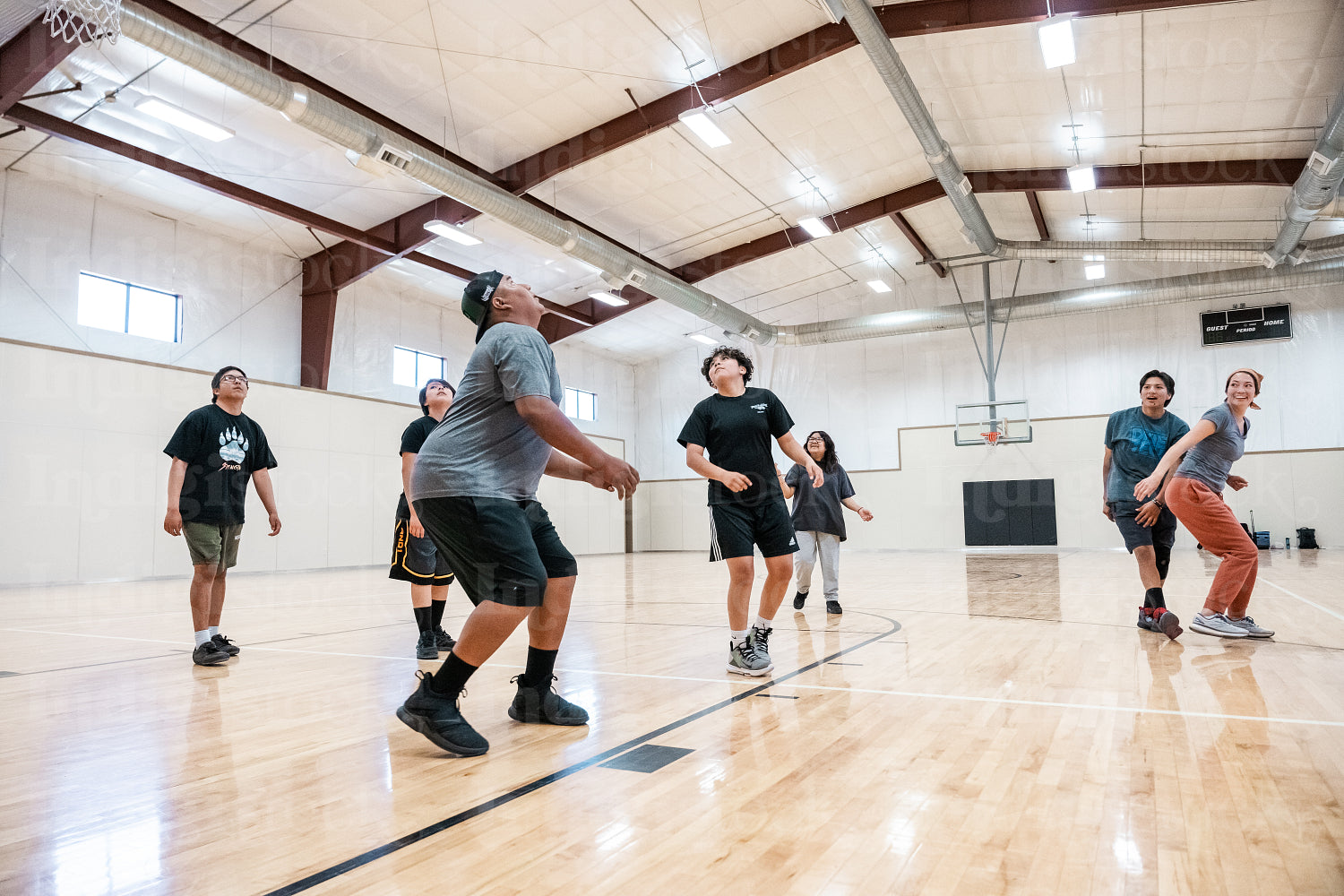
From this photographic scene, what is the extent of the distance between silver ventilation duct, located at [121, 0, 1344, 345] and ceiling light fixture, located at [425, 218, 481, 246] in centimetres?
162

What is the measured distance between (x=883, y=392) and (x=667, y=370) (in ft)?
20.4

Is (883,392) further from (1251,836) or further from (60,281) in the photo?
(1251,836)

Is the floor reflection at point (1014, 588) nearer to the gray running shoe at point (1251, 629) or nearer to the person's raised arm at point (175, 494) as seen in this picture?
the gray running shoe at point (1251, 629)

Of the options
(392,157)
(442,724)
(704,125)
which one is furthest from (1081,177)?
(442,724)

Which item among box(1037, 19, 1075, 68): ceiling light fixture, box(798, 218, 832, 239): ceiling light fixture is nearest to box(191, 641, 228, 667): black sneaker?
box(1037, 19, 1075, 68): ceiling light fixture

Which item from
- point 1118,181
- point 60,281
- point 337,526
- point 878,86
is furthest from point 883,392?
point 60,281

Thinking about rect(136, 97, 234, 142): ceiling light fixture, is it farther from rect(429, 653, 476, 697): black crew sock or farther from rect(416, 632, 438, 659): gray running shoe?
rect(429, 653, 476, 697): black crew sock

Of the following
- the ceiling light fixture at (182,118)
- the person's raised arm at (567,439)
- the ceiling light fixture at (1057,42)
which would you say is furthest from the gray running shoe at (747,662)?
the ceiling light fixture at (182,118)

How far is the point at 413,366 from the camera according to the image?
1800cm

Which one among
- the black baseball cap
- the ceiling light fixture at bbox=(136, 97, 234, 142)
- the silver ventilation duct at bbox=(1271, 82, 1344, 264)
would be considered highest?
the ceiling light fixture at bbox=(136, 97, 234, 142)

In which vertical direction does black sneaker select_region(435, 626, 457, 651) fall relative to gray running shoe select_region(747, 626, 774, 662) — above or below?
below

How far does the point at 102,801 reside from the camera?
7.09ft

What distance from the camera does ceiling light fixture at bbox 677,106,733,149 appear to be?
1084cm

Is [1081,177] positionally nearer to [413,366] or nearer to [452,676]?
[413,366]
